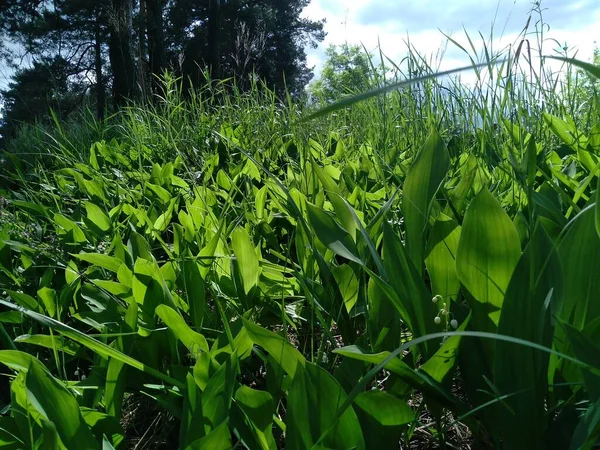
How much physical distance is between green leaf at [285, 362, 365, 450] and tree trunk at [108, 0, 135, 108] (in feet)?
17.1

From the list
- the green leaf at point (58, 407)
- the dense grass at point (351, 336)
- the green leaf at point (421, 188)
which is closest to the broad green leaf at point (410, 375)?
the dense grass at point (351, 336)

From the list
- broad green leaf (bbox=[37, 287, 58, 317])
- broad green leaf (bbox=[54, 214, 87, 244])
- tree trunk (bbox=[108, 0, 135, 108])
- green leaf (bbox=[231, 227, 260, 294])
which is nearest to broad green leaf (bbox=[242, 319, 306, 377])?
green leaf (bbox=[231, 227, 260, 294])

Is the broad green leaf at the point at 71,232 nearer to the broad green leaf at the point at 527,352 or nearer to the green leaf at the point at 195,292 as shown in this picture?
the green leaf at the point at 195,292

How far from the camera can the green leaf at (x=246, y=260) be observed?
1.17 metres

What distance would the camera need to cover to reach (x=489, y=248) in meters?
0.79

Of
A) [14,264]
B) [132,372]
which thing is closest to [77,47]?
[14,264]

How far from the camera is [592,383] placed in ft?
2.10

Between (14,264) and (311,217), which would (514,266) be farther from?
(14,264)

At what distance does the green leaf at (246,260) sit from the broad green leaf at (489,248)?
509 mm

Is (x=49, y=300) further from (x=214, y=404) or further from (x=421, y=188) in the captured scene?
(x=421, y=188)

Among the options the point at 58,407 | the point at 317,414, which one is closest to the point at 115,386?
the point at 58,407

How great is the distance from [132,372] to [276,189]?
36.6 inches

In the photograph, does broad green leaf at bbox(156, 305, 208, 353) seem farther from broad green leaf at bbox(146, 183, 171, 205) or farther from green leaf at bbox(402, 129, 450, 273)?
Answer: broad green leaf at bbox(146, 183, 171, 205)

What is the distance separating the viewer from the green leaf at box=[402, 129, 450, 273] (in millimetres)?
1014
